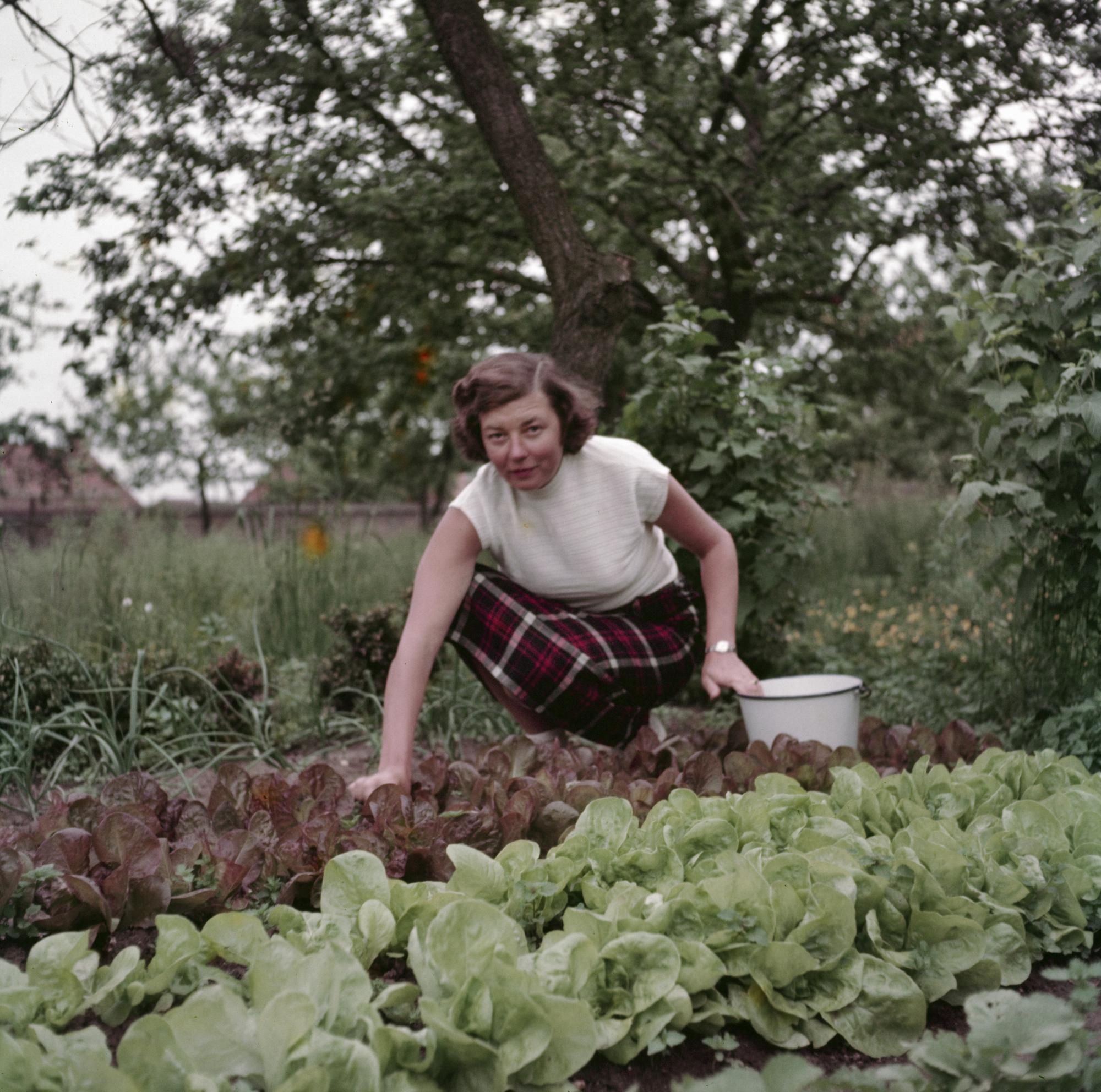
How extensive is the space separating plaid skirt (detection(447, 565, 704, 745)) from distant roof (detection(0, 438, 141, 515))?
8.12 ft

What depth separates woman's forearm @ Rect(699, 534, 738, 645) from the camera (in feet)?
9.50

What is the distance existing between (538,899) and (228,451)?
24.0 meters

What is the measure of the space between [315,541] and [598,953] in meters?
3.61

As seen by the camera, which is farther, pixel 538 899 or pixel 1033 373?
pixel 1033 373

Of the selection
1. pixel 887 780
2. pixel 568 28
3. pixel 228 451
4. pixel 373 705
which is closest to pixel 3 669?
pixel 373 705

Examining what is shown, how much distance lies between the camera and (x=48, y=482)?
478 cm

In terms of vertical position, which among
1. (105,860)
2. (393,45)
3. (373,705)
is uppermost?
(393,45)

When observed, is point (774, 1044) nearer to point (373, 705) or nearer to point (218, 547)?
point (373, 705)

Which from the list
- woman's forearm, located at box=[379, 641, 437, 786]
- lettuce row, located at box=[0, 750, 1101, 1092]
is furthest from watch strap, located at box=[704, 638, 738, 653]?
lettuce row, located at box=[0, 750, 1101, 1092]

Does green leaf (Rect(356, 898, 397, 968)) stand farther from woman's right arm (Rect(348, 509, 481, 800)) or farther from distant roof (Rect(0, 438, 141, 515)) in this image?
distant roof (Rect(0, 438, 141, 515))

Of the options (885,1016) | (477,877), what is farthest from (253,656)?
(885,1016)

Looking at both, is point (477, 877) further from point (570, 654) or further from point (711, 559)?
point (711, 559)

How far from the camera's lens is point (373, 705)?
407cm

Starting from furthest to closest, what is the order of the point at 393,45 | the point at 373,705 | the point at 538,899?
the point at 393,45
the point at 373,705
the point at 538,899
